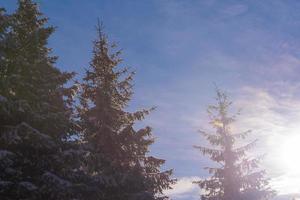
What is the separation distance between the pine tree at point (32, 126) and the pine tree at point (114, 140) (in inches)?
116

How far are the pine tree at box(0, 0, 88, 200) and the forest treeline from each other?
1.5 inches

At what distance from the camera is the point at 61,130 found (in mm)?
19703

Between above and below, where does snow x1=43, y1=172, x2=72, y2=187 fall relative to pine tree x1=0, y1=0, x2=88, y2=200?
below

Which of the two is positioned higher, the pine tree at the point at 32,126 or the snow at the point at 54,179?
the pine tree at the point at 32,126

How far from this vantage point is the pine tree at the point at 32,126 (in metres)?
17.1

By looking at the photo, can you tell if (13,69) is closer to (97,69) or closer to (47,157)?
(47,157)

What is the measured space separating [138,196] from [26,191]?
24.5 ft

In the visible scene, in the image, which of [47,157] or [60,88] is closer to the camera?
[47,157]

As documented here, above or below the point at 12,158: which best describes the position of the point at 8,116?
above

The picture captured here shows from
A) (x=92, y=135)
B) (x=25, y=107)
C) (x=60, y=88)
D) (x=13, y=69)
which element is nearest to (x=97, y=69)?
(x=92, y=135)

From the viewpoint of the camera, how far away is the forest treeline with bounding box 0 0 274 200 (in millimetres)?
17484

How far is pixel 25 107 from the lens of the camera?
1756cm

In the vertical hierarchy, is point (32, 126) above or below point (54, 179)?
above

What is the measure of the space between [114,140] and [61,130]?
218 inches
